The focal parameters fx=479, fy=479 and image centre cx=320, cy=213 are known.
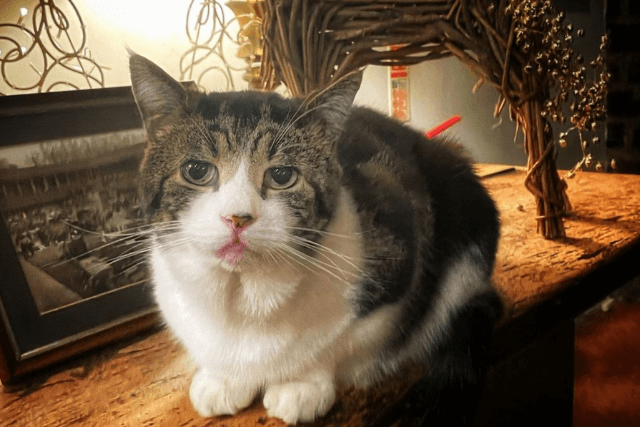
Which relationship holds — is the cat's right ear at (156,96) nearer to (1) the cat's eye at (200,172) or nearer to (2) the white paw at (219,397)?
(1) the cat's eye at (200,172)

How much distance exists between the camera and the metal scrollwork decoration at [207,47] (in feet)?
1.40

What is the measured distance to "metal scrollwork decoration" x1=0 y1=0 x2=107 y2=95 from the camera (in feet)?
1.34

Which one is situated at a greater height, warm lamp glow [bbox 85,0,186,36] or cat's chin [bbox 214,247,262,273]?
warm lamp glow [bbox 85,0,186,36]

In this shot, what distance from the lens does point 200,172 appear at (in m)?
0.39

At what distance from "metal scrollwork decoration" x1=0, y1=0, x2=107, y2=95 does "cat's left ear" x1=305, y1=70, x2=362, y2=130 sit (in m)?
0.18

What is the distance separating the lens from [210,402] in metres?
0.46

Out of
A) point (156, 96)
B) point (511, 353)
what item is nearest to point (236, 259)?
point (156, 96)

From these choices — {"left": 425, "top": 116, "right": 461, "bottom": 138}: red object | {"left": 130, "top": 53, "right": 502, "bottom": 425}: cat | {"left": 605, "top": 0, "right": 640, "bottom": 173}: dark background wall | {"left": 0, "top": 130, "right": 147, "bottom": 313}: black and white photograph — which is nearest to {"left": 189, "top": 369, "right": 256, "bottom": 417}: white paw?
{"left": 130, "top": 53, "right": 502, "bottom": 425}: cat

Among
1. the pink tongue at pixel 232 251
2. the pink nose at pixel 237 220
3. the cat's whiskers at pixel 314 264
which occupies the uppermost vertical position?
the pink nose at pixel 237 220

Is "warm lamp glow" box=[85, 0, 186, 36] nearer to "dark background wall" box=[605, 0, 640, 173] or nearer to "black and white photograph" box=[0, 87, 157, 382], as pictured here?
"black and white photograph" box=[0, 87, 157, 382]

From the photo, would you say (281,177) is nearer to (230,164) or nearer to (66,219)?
(230,164)

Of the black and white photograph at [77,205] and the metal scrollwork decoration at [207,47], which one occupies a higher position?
the metal scrollwork decoration at [207,47]

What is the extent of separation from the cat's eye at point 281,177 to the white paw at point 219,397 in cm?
20

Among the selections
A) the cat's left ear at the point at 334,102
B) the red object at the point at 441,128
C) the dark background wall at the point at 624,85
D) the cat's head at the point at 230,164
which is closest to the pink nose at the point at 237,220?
the cat's head at the point at 230,164
